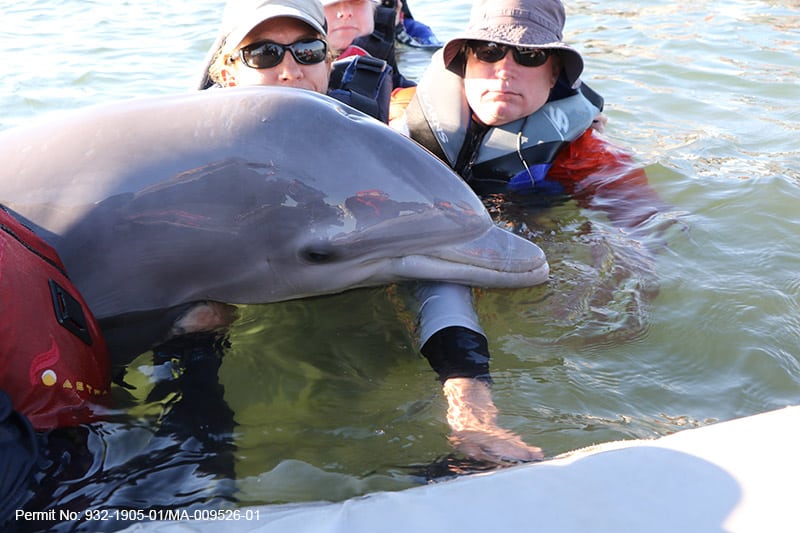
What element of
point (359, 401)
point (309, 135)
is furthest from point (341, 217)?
point (359, 401)

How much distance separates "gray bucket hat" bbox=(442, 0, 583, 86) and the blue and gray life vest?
0.27m

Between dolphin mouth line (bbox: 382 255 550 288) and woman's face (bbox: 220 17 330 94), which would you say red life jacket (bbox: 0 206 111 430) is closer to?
dolphin mouth line (bbox: 382 255 550 288)

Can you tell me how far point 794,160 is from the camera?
6.61 metres

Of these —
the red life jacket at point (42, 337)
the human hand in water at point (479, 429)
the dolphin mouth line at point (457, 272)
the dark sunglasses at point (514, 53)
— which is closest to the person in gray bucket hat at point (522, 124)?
the dark sunglasses at point (514, 53)

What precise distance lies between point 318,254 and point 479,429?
0.99m

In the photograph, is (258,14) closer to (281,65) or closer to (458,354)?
(281,65)

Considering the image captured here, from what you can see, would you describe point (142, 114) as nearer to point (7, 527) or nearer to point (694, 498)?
point (7, 527)

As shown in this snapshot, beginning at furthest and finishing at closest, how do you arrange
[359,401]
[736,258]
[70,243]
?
[736,258] < [359,401] < [70,243]

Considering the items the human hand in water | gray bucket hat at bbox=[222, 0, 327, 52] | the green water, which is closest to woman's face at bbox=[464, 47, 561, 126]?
the green water

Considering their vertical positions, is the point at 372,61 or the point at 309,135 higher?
the point at 309,135

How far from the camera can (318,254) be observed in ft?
11.0

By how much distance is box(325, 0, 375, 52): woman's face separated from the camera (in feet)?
25.6

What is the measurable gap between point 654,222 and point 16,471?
430 centimetres

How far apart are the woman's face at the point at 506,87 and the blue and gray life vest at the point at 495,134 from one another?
0.07 metres
